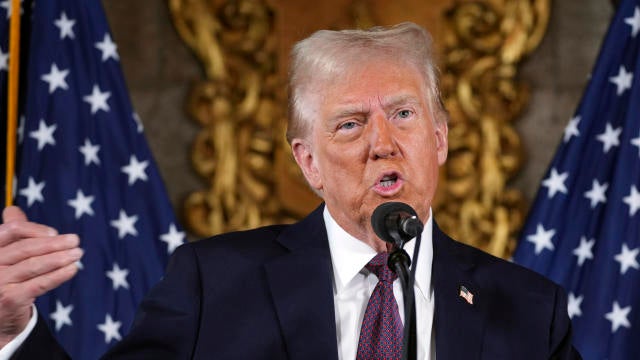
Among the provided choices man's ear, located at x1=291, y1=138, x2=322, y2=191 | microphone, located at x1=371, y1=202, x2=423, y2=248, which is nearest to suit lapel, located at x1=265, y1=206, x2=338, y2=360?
man's ear, located at x1=291, y1=138, x2=322, y2=191

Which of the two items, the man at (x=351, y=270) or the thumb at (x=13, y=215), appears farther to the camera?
the man at (x=351, y=270)

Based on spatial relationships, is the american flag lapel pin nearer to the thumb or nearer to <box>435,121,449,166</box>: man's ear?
<box>435,121,449,166</box>: man's ear

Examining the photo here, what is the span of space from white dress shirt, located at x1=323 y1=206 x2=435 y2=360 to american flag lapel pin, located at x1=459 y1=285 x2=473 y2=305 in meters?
0.07

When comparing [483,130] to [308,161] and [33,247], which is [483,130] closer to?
[308,161]

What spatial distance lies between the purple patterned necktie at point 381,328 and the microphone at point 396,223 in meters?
0.48

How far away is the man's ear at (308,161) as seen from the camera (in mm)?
2354

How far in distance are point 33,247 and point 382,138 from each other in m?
0.83

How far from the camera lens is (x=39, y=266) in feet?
Answer: 5.49

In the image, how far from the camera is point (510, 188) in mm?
3873

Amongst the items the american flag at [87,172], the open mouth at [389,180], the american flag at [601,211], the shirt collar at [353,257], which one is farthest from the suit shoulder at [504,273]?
the american flag at [87,172]

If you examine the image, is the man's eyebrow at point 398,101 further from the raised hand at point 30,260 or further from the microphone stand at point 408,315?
the raised hand at point 30,260

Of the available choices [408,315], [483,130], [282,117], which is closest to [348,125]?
[408,315]

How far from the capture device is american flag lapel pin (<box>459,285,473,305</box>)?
221 centimetres

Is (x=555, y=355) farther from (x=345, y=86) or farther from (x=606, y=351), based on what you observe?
(x=606, y=351)
